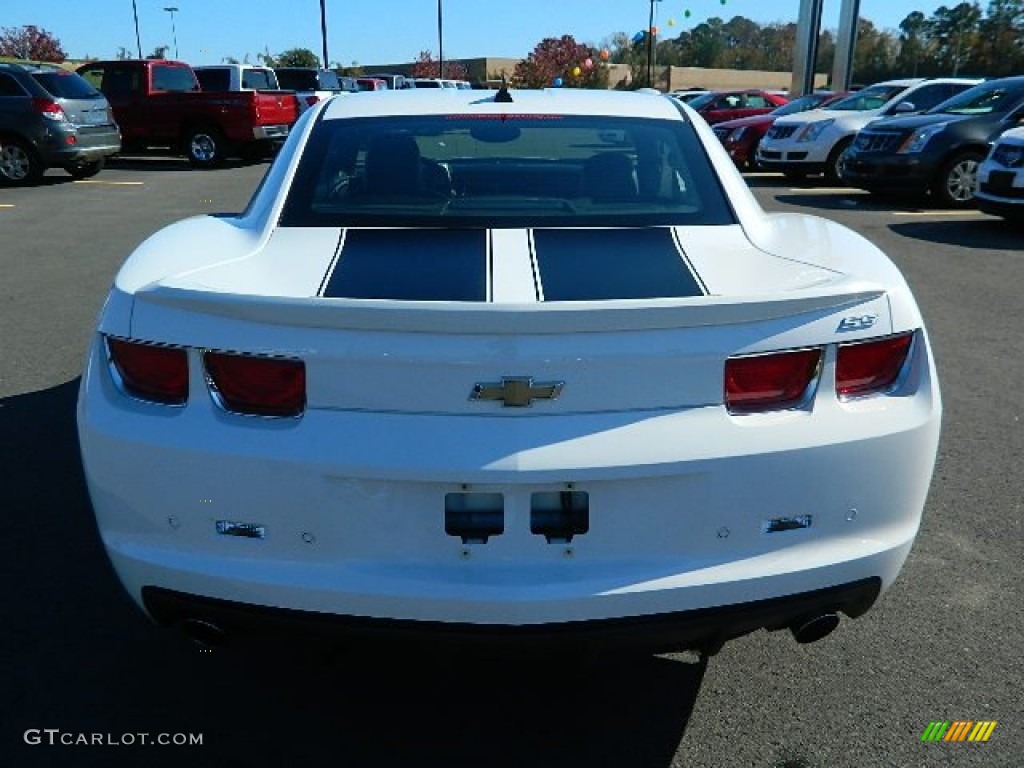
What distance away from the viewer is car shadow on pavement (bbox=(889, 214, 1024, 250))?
33.1ft

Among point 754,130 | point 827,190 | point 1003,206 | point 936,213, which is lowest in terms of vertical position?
point 827,190

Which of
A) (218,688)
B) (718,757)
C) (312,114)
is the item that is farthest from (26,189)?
(718,757)

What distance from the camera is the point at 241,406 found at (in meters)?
2.13

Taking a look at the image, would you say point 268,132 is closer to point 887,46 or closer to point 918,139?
point 918,139

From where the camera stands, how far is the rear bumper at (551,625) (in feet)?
6.86

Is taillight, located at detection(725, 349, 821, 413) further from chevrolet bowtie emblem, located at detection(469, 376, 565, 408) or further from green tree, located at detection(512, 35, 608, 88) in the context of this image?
green tree, located at detection(512, 35, 608, 88)

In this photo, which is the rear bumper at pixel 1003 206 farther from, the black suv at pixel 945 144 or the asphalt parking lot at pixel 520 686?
the asphalt parking lot at pixel 520 686

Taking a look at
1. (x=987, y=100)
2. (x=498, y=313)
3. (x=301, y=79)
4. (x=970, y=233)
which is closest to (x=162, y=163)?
(x=301, y=79)

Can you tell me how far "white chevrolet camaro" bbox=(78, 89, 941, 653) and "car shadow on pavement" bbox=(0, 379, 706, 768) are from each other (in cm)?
24

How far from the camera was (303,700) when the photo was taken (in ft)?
8.93

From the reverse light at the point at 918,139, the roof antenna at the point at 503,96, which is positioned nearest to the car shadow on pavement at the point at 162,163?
the reverse light at the point at 918,139

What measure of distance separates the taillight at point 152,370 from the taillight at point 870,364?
151 cm

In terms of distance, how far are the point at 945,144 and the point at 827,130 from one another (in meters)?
3.47

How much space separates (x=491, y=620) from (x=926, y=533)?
7.59 ft
